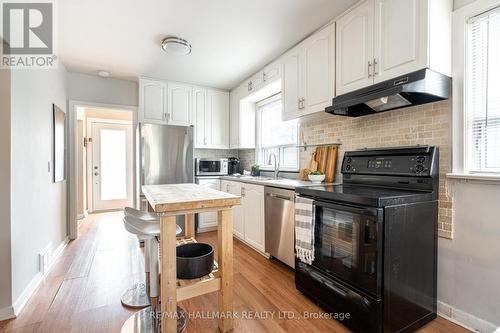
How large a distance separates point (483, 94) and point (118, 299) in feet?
10.2

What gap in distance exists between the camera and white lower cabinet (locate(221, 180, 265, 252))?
288 cm

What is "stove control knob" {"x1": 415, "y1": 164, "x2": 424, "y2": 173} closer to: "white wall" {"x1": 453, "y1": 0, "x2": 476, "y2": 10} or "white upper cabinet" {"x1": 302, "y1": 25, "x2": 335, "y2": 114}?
"white upper cabinet" {"x1": 302, "y1": 25, "x2": 335, "y2": 114}

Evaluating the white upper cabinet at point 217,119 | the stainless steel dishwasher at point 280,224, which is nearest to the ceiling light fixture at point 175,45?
the white upper cabinet at point 217,119

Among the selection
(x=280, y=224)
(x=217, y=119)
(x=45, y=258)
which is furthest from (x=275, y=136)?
(x=45, y=258)

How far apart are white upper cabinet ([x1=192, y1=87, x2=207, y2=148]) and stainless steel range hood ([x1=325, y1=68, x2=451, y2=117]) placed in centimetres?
257

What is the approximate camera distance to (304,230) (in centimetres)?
194

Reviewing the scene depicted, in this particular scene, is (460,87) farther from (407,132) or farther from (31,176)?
(31,176)

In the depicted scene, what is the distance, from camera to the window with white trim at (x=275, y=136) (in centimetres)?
338

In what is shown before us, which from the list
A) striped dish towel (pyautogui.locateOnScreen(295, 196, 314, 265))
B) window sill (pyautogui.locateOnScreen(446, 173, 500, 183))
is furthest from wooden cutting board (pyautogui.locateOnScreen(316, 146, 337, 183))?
window sill (pyautogui.locateOnScreen(446, 173, 500, 183))

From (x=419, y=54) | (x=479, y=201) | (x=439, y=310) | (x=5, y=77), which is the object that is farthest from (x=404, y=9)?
(x=5, y=77)

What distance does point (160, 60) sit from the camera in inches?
125

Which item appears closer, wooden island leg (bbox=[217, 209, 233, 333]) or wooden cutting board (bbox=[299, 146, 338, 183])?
wooden island leg (bbox=[217, 209, 233, 333])

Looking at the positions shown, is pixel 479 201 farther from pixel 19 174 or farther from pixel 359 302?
pixel 19 174

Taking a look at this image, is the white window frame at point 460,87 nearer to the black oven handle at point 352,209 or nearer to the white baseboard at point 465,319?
the black oven handle at point 352,209
